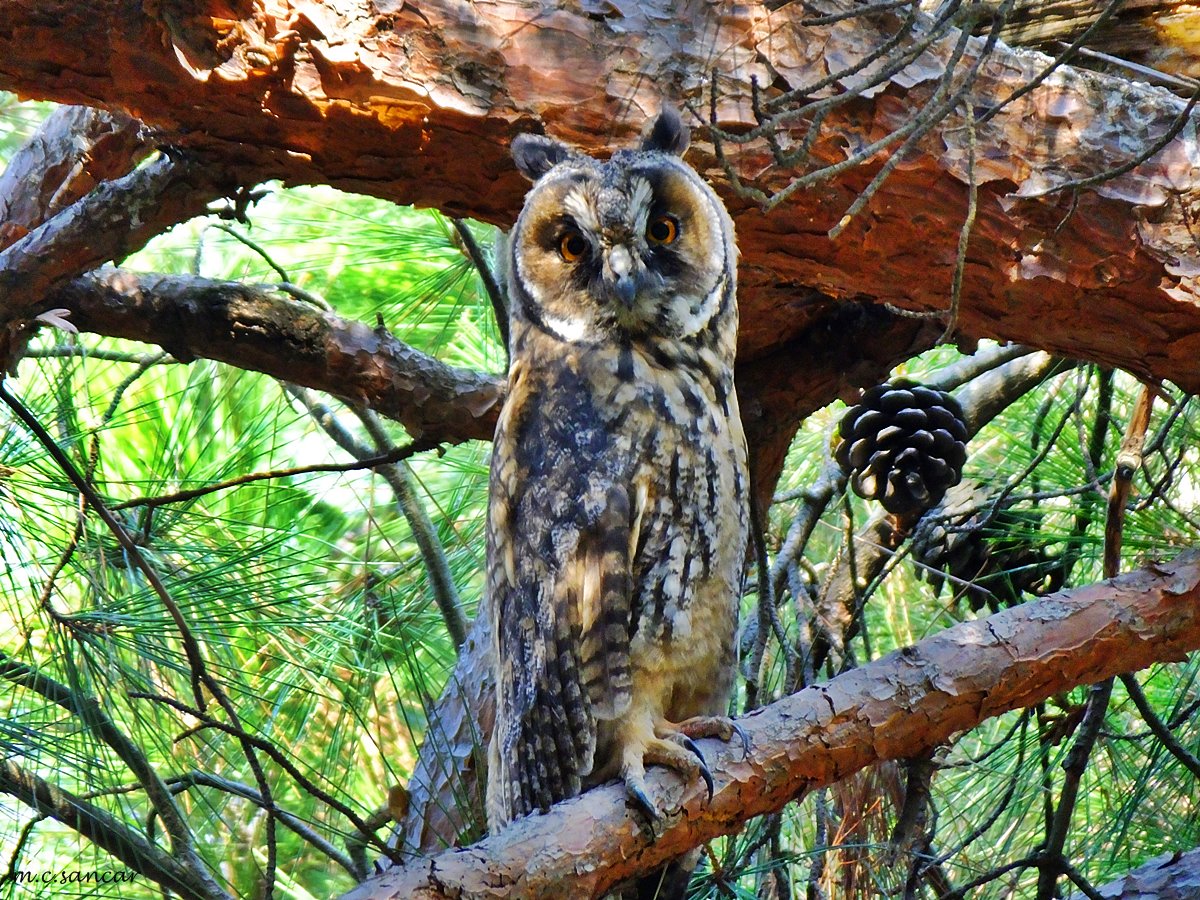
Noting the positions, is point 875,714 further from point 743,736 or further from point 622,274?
point 622,274

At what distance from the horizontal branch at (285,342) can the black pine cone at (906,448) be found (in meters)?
0.75

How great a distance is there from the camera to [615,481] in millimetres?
1650

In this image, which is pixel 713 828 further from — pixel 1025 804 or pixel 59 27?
pixel 59 27

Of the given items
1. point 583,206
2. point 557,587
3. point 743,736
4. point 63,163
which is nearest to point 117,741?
point 557,587

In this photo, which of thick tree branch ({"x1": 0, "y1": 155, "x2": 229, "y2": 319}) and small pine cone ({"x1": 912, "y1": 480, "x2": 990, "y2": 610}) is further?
small pine cone ({"x1": 912, "y1": 480, "x2": 990, "y2": 610})

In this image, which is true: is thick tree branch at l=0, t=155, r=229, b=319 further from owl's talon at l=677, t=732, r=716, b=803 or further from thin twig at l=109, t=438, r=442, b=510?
owl's talon at l=677, t=732, r=716, b=803

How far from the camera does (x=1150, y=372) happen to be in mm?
1993

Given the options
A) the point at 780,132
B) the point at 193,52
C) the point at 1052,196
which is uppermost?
the point at 193,52

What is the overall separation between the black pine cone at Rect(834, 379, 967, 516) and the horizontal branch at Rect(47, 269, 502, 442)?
0.75 metres

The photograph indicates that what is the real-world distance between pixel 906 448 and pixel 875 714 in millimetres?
843

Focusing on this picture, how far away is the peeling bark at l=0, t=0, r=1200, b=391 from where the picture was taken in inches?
67.7

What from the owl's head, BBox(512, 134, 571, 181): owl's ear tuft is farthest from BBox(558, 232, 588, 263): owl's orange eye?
BBox(512, 134, 571, 181): owl's ear tuft

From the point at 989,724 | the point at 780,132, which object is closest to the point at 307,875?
the point at 989,724

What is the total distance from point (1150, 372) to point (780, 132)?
2.52ft
